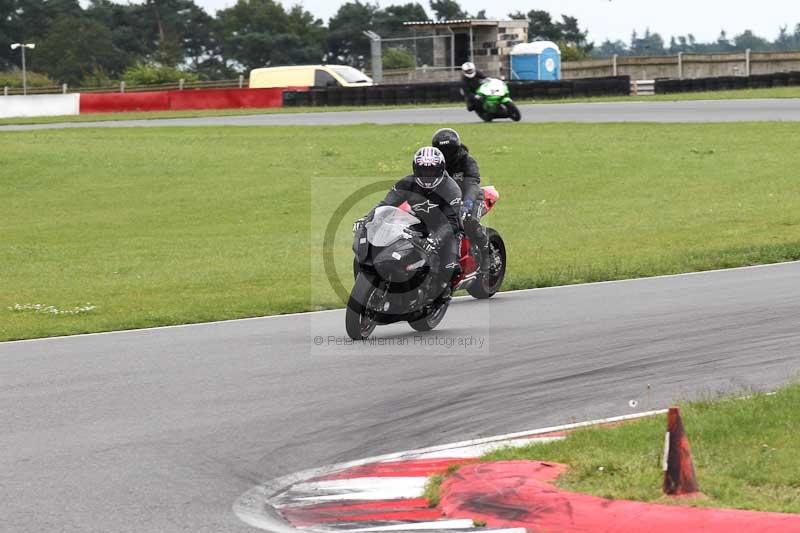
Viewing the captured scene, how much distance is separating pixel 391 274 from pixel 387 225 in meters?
0.41

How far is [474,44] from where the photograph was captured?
67938mm

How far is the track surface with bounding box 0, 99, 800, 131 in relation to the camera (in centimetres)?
3656

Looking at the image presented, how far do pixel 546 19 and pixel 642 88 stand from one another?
85818 millimetres

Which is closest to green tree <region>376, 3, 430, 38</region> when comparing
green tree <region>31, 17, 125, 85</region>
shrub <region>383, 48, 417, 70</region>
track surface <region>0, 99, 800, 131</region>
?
shrub <region>383, 48, 417, 70</region>

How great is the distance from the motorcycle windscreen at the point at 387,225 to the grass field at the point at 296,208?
327cm

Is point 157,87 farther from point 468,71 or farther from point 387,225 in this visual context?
point 387,225

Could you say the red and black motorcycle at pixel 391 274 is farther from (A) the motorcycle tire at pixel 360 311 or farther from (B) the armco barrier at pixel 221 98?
(B) the armco barrier at pixel 221 98

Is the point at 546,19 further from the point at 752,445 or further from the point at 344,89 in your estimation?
the point at 752,445

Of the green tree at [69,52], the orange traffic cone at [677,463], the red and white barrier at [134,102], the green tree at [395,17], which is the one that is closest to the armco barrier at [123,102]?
the red and white barrier at [134,102]

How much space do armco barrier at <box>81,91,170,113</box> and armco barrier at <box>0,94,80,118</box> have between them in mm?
503

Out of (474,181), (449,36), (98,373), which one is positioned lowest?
(98,373)

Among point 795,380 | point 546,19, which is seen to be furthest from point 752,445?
point 546,19

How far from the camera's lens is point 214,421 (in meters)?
8.19

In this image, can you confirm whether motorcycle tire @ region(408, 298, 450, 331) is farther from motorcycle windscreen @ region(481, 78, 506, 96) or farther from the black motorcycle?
motorcycle windscreen @ region(481, 78, 506, 96)
